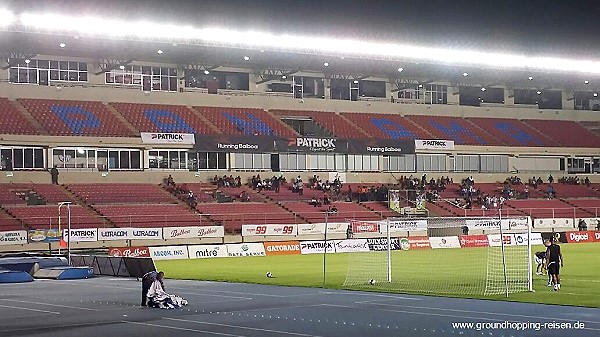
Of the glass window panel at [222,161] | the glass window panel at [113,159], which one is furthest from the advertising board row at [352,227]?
the glass window panel at [113,159]

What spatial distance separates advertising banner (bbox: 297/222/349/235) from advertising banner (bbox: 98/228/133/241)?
11793 mm

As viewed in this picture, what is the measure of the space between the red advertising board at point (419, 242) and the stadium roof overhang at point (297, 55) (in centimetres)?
1707

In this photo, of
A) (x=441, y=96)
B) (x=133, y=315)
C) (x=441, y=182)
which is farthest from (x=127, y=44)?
(x=133, y=315)

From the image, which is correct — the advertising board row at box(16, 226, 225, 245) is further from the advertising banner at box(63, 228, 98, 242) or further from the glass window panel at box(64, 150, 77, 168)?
the glass window panel at box(64, 150, 77, 168)

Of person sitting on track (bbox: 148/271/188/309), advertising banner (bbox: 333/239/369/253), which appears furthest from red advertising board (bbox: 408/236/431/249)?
person sitting on track (bbox: 148/271/188/309)

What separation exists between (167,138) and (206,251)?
1719 centimetres

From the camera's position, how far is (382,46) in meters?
69.7

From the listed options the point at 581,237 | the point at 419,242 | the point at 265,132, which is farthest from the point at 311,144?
the point at 581,237

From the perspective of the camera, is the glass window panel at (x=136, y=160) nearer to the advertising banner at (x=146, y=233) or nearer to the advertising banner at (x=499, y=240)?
the advertising banner at (x=146, y=233)

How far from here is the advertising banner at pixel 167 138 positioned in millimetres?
65125

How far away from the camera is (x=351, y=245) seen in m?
53.6

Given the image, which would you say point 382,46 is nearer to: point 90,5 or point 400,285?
point 90,5

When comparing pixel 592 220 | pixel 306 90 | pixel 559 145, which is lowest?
pixel 592 220

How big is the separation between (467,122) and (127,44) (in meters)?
35.6
